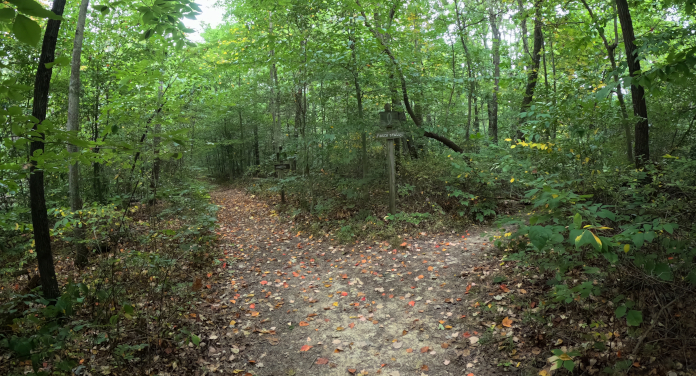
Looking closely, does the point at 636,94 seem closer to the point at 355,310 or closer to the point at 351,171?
the point at 355,310

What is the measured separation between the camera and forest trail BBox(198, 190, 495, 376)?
3848 millimetres

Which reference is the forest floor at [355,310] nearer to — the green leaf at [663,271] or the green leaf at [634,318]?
the green leaf at [634,318]

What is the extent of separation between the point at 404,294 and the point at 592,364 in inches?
104

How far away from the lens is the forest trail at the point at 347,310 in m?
3.85

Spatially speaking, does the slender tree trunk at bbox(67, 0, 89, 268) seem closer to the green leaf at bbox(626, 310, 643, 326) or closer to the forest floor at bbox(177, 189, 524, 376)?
the forest floor at bbox(177, 189, 524, 376)

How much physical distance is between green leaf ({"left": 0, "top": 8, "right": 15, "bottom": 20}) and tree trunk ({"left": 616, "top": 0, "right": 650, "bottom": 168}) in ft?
18.7

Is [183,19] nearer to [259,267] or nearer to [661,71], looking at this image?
[661,71]

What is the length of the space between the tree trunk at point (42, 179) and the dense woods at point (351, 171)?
0.02 m

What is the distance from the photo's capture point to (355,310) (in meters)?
5.02

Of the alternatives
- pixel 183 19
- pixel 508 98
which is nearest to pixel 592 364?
pixel 183 19

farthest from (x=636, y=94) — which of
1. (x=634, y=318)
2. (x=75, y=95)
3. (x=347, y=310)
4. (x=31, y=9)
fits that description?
(x=75, y=95)

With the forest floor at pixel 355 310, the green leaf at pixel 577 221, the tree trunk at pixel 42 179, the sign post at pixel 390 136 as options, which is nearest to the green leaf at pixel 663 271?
the green leaf at pixel 577 221

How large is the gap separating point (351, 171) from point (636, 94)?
7.25 m

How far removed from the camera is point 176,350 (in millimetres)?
3830
